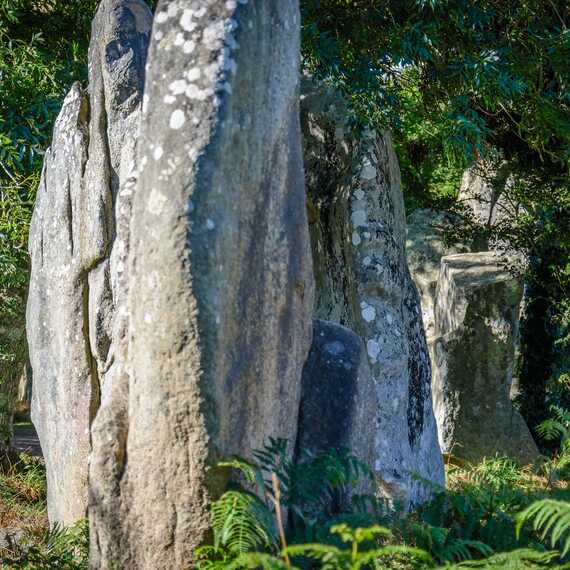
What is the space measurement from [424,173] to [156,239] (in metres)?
11.4

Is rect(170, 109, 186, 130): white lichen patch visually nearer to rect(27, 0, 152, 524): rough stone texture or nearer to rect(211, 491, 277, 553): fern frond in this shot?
rect(211, 491, 277, 553): fern frond

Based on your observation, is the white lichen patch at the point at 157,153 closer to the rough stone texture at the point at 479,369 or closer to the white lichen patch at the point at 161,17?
the white lichen patch at the point at 161,17

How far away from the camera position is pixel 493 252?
1333 centimetres

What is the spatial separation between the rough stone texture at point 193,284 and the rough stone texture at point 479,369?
7808 millimetres

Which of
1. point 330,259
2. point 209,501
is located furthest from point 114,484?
point 330,259

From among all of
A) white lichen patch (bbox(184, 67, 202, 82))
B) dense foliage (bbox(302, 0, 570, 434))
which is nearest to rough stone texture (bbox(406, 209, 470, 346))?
dense foliage (bbox(302, 0, 570, 434))

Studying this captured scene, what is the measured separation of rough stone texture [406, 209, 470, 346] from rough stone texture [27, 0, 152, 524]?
8.46 metres

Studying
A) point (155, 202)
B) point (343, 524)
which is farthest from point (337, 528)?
point (155, 202)

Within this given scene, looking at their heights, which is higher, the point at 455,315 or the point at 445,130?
the point at 445,130

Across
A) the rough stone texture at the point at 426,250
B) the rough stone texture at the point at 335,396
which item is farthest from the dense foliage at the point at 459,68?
the rough stone texture at the point at 335,396

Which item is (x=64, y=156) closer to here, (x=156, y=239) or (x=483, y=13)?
(x=156, y=239)

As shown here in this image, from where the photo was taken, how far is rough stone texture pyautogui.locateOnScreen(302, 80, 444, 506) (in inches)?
317

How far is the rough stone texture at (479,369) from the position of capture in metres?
11.9

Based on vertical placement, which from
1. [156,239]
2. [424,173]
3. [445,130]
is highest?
[424,173]
